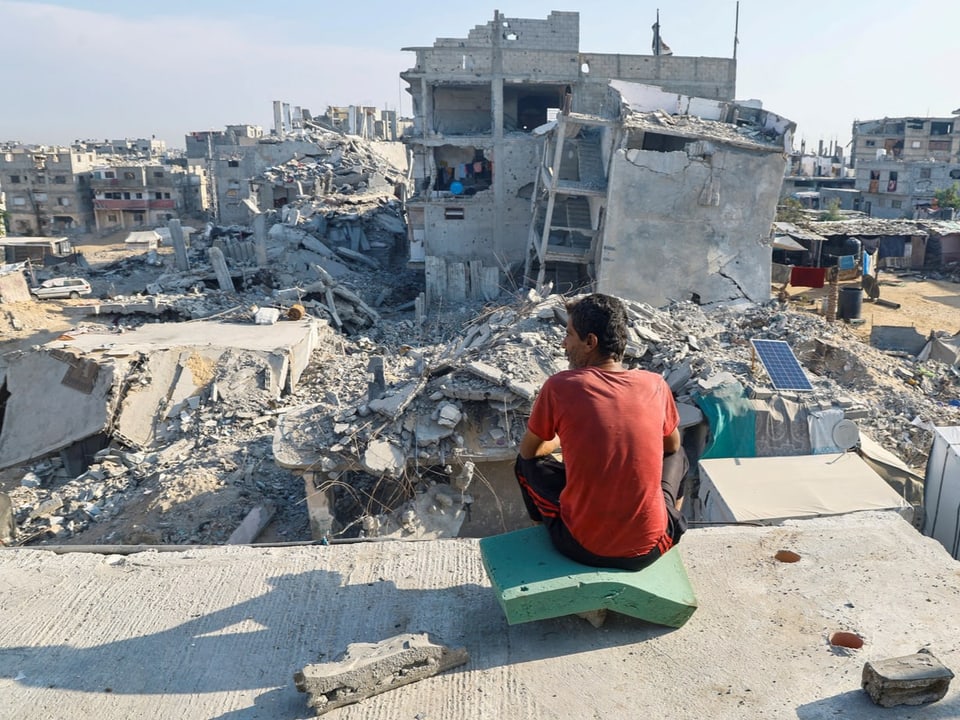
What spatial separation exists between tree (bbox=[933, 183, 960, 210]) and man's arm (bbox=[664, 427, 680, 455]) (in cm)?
3473

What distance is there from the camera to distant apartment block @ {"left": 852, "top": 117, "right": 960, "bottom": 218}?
111ft

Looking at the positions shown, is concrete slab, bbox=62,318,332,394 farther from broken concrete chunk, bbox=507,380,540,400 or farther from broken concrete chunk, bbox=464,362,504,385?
broken concrete chunk, bbox=507,380,540,400

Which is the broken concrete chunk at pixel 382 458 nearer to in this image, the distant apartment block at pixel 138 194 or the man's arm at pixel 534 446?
the man's arm at pixel 534 446

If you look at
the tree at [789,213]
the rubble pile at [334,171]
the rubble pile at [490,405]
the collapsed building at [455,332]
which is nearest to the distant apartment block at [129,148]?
the rubble pile at [334,171]

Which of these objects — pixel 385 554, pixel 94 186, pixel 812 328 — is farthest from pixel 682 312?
pixel 94 186

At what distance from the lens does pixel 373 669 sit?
247 centimetres

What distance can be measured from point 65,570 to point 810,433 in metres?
5.86

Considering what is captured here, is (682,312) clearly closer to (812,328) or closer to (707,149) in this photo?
(812,328)

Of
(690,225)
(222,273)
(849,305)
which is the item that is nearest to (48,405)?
(222,273)

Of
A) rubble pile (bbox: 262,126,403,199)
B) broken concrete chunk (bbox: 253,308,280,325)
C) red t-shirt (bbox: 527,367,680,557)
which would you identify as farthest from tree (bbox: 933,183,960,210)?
red t-shirt (bbox: 527,367,680,557)

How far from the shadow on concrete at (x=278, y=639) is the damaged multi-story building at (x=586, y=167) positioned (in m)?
11.5

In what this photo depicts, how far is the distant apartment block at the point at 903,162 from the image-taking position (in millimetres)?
33769

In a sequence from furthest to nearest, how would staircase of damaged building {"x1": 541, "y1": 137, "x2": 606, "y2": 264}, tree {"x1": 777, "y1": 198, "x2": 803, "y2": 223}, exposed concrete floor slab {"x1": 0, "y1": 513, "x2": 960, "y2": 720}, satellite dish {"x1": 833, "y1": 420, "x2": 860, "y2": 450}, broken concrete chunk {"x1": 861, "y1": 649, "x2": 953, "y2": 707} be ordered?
tree {"x1": 777, "y1": 198, "x2": 803, "y2": 223} < staircase of damaged building {"x1": 541, "y1": 137, "x2": 606, "y2": 264} < satellite dish {"x1": 833, "y1": 420, "x2": 860, "y2": 450} < exposed concrete floor slab {"x1": 0, "y1": 513, "x2": 960, "y2": 720} < broken concrete chunk {"x1": 861, "y1": 649, "x2": 953, "y2": 707}

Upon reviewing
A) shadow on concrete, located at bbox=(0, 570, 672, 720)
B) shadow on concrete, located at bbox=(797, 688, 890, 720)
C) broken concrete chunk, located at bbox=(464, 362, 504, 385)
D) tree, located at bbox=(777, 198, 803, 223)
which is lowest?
shadow on concrete, located at bbox=(0, 570, 672, 720)
